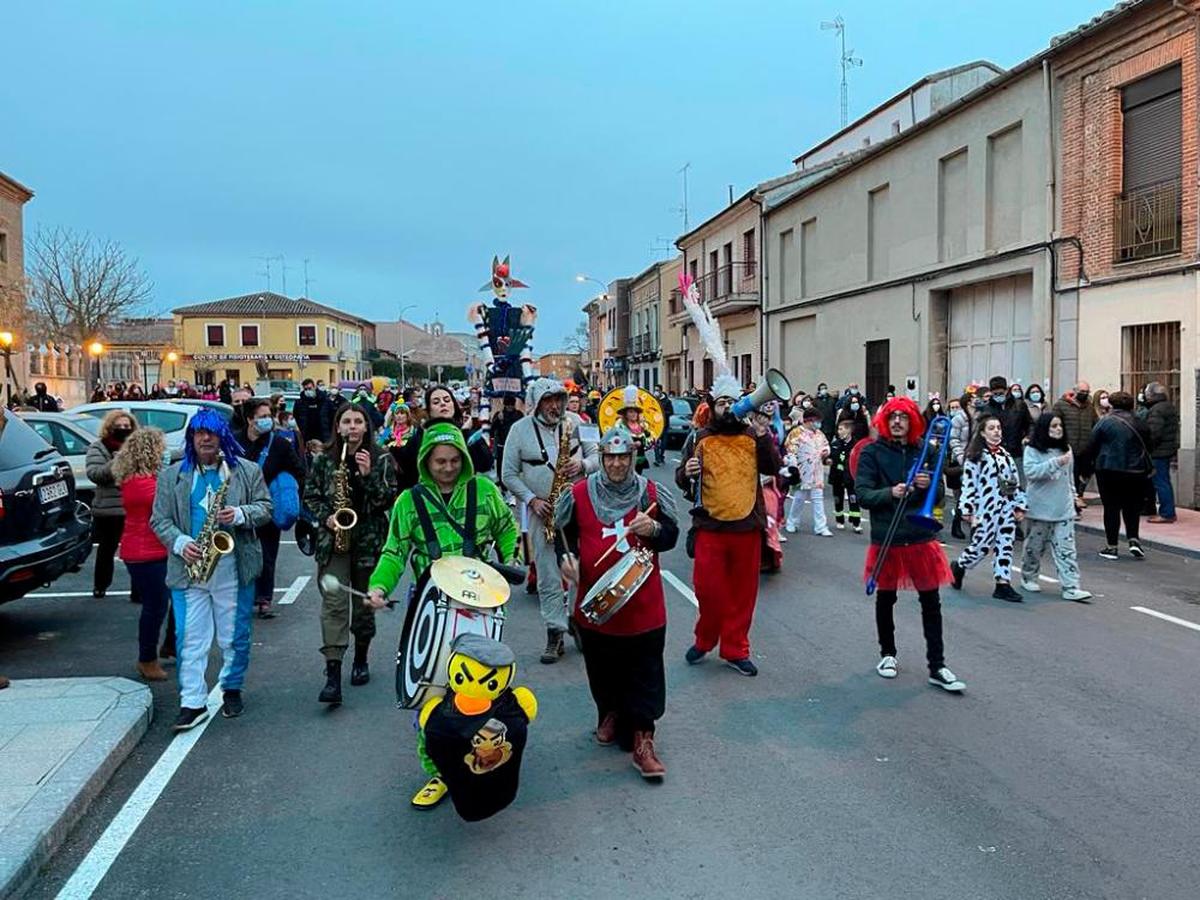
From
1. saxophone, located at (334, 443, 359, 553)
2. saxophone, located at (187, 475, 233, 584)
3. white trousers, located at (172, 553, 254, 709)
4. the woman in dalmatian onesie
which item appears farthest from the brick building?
saxophone, located at (187, 475, 233, 584)

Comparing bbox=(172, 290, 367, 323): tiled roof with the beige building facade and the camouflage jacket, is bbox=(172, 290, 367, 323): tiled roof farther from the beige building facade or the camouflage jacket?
the camouflage jacket

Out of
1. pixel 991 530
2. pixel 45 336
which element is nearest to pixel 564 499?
pixel 991 530

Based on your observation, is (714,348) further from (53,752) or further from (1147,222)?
(1147,222)

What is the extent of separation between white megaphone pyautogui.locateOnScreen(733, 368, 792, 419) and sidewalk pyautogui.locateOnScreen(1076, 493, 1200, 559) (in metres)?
7.40

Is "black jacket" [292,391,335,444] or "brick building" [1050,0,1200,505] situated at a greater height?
"brick building" [1050,0,1200,505]

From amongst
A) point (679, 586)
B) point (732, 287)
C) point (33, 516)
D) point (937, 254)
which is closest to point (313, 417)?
point (679, 586)

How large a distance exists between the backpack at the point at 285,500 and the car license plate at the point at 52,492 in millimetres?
1727

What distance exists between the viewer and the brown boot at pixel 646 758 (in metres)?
4.52

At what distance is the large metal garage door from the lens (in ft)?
61.3

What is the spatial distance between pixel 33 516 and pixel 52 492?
33 centimetres

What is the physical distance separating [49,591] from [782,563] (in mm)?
7111

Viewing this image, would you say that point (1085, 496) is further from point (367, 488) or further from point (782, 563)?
point (367, 488)

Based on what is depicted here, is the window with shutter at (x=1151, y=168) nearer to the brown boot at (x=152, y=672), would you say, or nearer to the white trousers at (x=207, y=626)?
the white trousers at (x=207, y=626)

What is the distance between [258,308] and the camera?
77.6m
